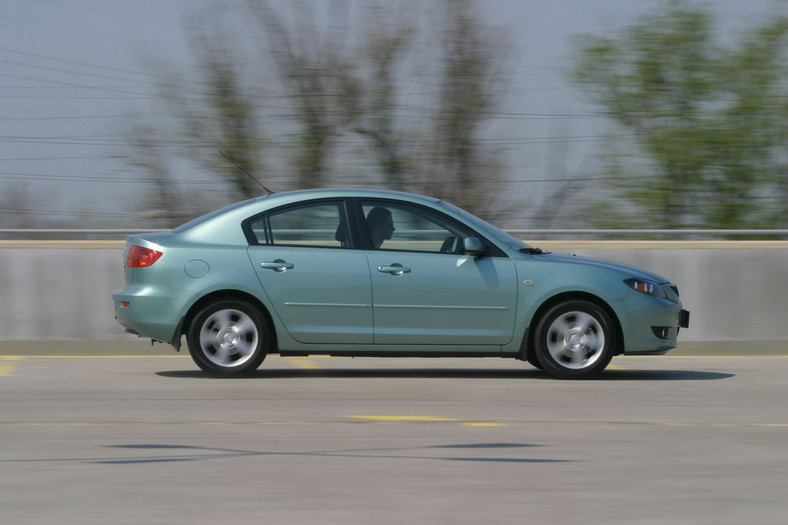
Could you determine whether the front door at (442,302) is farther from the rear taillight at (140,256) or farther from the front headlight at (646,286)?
the rear taillight at (140,256)

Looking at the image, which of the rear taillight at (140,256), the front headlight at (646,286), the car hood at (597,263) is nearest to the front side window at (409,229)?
the car hood at (597,263)

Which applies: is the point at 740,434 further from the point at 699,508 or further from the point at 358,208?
the point at 358,208

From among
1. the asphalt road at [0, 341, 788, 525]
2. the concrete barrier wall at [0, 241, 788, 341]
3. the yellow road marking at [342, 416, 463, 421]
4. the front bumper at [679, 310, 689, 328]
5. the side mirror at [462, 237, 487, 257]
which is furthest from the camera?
the concrete barrier wall at [0, 241, 788, 341]

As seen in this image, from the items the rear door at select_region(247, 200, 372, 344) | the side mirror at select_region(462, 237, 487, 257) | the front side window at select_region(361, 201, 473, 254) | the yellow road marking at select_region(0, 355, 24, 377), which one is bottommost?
the yellow road marking at select_region(0, 355, 24, 377)

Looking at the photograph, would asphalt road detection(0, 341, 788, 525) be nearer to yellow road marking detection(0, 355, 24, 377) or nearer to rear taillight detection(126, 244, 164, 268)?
yellow road marking detection(0, 355, 24, 377)

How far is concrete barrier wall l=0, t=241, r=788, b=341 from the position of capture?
12180 millimetres

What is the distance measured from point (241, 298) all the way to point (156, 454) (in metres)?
3.33

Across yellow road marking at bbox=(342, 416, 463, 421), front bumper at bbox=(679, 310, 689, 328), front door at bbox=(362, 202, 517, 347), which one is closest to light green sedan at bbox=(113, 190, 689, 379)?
front door at bbox=(362, 202, 517, 347)

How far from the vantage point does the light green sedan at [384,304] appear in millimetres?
9289

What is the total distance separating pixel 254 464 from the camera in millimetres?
5852

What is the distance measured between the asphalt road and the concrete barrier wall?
2.07m

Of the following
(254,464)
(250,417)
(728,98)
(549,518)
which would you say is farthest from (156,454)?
(728,98)

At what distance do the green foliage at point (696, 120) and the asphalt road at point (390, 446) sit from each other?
282 inches

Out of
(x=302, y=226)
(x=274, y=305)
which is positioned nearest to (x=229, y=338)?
(x=274, y=305)
